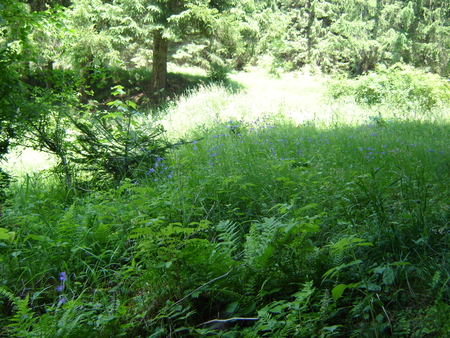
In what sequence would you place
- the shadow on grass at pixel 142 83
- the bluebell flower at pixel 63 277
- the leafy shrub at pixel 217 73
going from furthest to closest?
1. the leafy shrub at pixel 217 73
2. the shadow on grass at pixel 142 83
3. the bluebell flower at pixel 63 277

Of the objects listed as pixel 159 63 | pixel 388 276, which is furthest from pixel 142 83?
pixel 388 276

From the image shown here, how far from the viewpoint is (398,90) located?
1052 centimetres

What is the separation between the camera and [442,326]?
1.42m

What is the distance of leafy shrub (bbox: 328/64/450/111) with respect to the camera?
32.5ft

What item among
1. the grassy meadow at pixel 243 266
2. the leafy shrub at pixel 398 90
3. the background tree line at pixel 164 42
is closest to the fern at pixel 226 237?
the grassy meadow at pixel 243 266

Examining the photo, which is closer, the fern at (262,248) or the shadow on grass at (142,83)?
the fern at (262,248)

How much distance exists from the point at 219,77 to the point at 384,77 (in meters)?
8.70

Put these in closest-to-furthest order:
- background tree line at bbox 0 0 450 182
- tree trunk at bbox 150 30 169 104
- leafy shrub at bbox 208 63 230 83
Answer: background tree line at bbox 0 0 450 182 → tree trunk at bbox 150 30 169 104 → leafy shrub at bbox 208 63 230 83

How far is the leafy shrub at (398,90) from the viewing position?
9.91 metres

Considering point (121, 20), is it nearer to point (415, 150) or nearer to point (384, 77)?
point (384, 77)

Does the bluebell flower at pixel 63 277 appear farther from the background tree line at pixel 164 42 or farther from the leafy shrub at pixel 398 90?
the leafy shrub at pixel 398 90

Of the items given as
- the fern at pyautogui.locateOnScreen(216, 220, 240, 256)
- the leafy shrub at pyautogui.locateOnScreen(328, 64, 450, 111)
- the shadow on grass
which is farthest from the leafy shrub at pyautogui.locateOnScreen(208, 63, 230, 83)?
the fern at pyautogui.locateOnScreen(216, 220, 240, 256)

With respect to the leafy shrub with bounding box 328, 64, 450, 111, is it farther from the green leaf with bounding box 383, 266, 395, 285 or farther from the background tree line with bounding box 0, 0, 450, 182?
the green leaf with bounding box 383, 266, 395, 285

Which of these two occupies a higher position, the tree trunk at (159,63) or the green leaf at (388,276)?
the tree trunk at (159,63)
